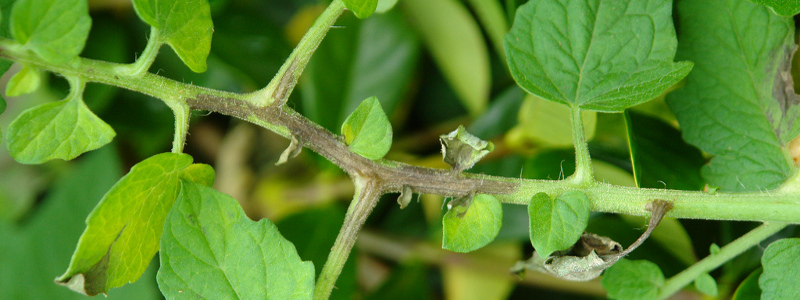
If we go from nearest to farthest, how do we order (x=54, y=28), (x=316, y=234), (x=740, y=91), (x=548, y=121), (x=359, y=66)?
(x=54, y=28), (x=740, y=91), (x=548, y=121), (x=316, y=234), (x=359, y=66)

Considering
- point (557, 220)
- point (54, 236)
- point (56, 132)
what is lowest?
point (54, 236)

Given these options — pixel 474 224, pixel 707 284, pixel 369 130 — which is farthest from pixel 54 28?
pixel 707 284

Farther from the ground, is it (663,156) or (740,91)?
(740,91)

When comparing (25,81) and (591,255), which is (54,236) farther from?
(591,255)

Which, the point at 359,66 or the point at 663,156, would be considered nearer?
the point at 663,156

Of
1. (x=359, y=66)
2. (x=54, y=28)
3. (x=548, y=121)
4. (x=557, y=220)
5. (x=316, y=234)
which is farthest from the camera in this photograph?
(x=359, y=66)

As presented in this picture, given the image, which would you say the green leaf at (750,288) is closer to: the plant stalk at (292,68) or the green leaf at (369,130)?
the green leaf at (369,130)

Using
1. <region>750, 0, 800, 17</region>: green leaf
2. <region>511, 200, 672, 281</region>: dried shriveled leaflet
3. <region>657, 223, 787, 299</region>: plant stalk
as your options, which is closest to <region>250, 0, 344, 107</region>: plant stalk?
<region>511, 200, 672, 281</region>: dried shriveled leaflet
